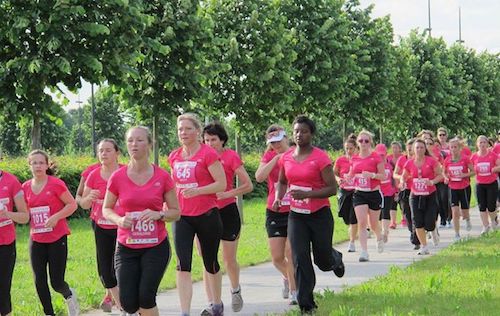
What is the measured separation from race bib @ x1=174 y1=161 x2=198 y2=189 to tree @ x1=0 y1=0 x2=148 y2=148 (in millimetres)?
3756

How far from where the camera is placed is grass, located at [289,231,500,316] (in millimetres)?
9367

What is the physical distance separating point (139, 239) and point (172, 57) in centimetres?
915

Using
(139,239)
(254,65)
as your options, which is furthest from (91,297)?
(254,65)

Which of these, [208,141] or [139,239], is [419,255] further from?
[139,239]

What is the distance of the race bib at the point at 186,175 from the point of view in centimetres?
888

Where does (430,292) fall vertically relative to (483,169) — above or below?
below

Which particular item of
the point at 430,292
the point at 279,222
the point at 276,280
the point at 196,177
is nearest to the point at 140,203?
the point at 196,177

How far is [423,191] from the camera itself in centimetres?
1512

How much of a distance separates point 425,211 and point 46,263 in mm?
7848

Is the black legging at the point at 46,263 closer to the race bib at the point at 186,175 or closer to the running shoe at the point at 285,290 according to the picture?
the race bib at the point at 186,175

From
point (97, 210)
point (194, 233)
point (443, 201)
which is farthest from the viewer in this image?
point (443, 201)

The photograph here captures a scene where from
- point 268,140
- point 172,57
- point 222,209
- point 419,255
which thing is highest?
point 172,57

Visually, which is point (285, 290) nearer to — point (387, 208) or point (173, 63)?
point (173, 63)

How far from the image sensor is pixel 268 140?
10.2m
